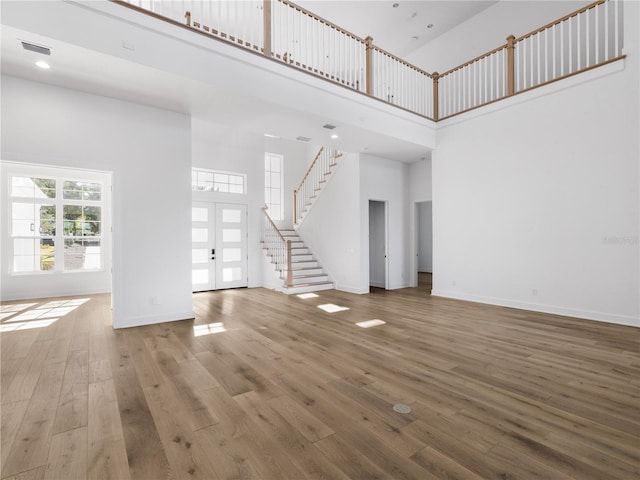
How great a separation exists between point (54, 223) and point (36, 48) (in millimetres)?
5431

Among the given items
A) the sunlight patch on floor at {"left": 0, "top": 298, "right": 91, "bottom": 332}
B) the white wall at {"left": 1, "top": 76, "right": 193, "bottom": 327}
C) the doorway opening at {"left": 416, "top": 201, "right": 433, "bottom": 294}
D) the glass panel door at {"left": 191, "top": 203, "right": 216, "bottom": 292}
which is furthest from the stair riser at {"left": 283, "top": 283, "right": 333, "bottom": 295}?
the doorway opening at {"left": 416, "top": 201, "right": 433, "bottom": 294}

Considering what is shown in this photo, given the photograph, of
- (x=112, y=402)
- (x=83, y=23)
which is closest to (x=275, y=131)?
(x=83, y=23)

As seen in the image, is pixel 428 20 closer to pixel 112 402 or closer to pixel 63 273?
pixel 112 402

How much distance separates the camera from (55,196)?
7.51 m

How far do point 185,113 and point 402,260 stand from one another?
241 inches

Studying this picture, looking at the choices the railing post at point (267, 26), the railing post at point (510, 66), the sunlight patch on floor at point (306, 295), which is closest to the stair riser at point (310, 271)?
the sunlight patch on floor at point (306, 295)

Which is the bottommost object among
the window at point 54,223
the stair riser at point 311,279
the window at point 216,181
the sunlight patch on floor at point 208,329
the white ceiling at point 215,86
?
the sunlight patch on floor at point 208,329

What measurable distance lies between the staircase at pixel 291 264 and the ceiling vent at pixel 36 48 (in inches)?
201

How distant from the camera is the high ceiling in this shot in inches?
295

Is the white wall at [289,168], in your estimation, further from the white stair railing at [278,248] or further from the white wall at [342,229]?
the white wall at [342,229]

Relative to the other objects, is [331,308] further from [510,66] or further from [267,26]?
[510,66]

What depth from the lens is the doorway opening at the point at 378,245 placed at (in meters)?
8.30

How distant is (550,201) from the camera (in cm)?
546

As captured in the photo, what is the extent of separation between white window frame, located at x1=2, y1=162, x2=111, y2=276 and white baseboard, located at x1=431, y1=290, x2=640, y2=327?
7.92 m
